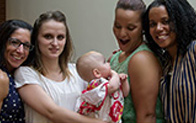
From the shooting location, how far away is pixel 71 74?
194 centimetres

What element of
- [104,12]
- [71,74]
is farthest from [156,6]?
[104,12]

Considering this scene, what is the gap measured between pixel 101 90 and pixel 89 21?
1.97 meters

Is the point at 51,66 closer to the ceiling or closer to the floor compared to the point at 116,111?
closer to the ceiling

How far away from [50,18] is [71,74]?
0.43 m

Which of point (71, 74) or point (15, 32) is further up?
point (15, 32)

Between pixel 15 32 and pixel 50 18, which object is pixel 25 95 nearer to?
pixel 15 32

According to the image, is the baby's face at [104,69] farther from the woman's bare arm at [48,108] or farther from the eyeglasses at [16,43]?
the eyeglasses at [16,43]

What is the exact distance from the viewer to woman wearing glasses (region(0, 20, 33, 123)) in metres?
1.61

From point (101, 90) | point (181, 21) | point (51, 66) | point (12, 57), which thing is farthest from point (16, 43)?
point (181, 21)

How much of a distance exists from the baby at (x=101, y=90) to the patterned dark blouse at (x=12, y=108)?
1.22 ft

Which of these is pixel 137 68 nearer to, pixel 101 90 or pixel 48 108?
pixel 101 90

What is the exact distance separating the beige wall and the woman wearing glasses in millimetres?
1567

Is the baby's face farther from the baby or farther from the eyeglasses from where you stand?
the eyeglasses

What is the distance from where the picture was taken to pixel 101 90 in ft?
5.17
